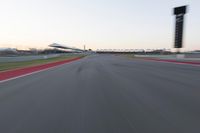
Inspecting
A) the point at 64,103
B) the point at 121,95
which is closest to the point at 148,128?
the point at 64,103

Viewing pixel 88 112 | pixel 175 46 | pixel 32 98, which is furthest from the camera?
pixel 175 46

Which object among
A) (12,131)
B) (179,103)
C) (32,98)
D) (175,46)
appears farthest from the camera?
(175,46)

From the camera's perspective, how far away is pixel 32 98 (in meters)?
7.03

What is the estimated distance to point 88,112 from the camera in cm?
533

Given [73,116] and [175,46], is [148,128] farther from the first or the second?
[175,46]

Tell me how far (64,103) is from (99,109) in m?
1.17

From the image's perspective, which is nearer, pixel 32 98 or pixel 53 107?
pixel 53 107

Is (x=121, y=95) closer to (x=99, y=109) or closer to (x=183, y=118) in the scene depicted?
(x=99, y=109)

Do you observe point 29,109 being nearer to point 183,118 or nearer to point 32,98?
point 32,98

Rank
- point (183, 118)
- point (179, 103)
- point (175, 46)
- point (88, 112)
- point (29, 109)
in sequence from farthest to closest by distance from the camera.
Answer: point (175, 46) → point (179, 103) → point (29, 109) → point (88, 112) → point (183, 118)

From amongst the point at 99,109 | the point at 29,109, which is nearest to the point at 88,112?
the point at 99,109

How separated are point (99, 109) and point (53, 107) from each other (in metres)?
1.15

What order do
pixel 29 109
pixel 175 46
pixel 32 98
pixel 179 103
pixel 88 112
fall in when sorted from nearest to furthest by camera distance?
pixel 88 112 → pixel 29 109 → pixel 179 103 → pixel 32 98 → pixel 175 46

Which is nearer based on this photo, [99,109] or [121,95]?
[99,109]
